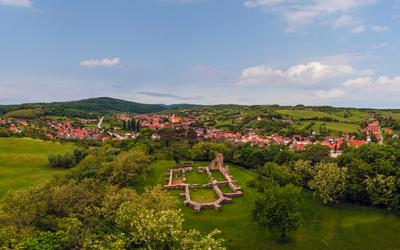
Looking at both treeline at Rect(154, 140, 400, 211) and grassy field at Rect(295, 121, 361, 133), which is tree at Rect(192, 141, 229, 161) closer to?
treeline at Rect(154, 140, 400, 211)

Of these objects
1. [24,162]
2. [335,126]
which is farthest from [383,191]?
[335,126]

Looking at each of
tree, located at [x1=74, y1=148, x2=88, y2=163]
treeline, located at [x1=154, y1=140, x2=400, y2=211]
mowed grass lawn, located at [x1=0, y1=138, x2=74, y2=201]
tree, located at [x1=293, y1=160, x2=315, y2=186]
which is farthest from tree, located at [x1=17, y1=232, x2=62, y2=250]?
tree, located at [x1=74, y1=148, x2=88, y2=163]

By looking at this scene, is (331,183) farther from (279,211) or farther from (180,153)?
(180,153)

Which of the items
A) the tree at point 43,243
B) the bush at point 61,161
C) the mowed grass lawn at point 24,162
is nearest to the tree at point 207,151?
the bush at point 61,161

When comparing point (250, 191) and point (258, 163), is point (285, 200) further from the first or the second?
point (258, 163)

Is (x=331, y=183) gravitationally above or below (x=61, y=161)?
above

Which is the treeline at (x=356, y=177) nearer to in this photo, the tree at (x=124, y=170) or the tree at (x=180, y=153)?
the tree at (x=180, y=153)

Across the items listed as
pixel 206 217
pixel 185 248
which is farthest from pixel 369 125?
pixel 185 248

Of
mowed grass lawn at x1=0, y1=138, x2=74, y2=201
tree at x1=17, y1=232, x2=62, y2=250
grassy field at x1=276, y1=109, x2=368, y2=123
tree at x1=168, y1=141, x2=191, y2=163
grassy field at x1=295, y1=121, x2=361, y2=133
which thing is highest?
grassy field at x1=276, y1=109, x2=368, y2=123
